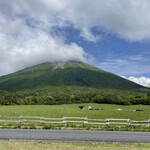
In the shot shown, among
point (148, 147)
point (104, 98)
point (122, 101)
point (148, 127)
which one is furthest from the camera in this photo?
point (104, 98)

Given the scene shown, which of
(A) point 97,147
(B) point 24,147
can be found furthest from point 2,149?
(A) point 97,147

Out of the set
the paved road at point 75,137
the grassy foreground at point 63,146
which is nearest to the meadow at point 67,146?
the grassy foreground at point 63,146

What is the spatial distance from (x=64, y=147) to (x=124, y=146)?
14.8 ft

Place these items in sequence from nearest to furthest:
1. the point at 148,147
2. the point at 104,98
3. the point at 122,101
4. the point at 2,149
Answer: the point at 2,149 → the point at 148,147 → the point at 122,101 → the point at 104,98

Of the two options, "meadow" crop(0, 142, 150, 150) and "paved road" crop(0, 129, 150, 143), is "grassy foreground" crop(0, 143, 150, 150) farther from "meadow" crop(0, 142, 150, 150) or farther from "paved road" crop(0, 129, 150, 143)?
"paved road" crop(0, 129, 150, 143)

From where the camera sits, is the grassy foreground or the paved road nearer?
the grassy foreground

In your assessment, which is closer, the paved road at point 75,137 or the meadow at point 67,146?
the meadow at point 67,146

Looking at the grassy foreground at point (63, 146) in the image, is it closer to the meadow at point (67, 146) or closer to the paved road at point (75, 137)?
the meadow at point (67, 146)

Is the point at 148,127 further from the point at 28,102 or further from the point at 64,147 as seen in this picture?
the point at 28,102

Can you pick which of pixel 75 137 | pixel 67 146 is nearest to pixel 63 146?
pixel 67 146

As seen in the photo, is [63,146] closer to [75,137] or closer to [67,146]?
[67,146]

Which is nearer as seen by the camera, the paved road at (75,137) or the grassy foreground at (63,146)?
the grassy foreground at (63,146)

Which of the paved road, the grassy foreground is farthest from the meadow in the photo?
the paved road

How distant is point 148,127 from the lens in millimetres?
23703
